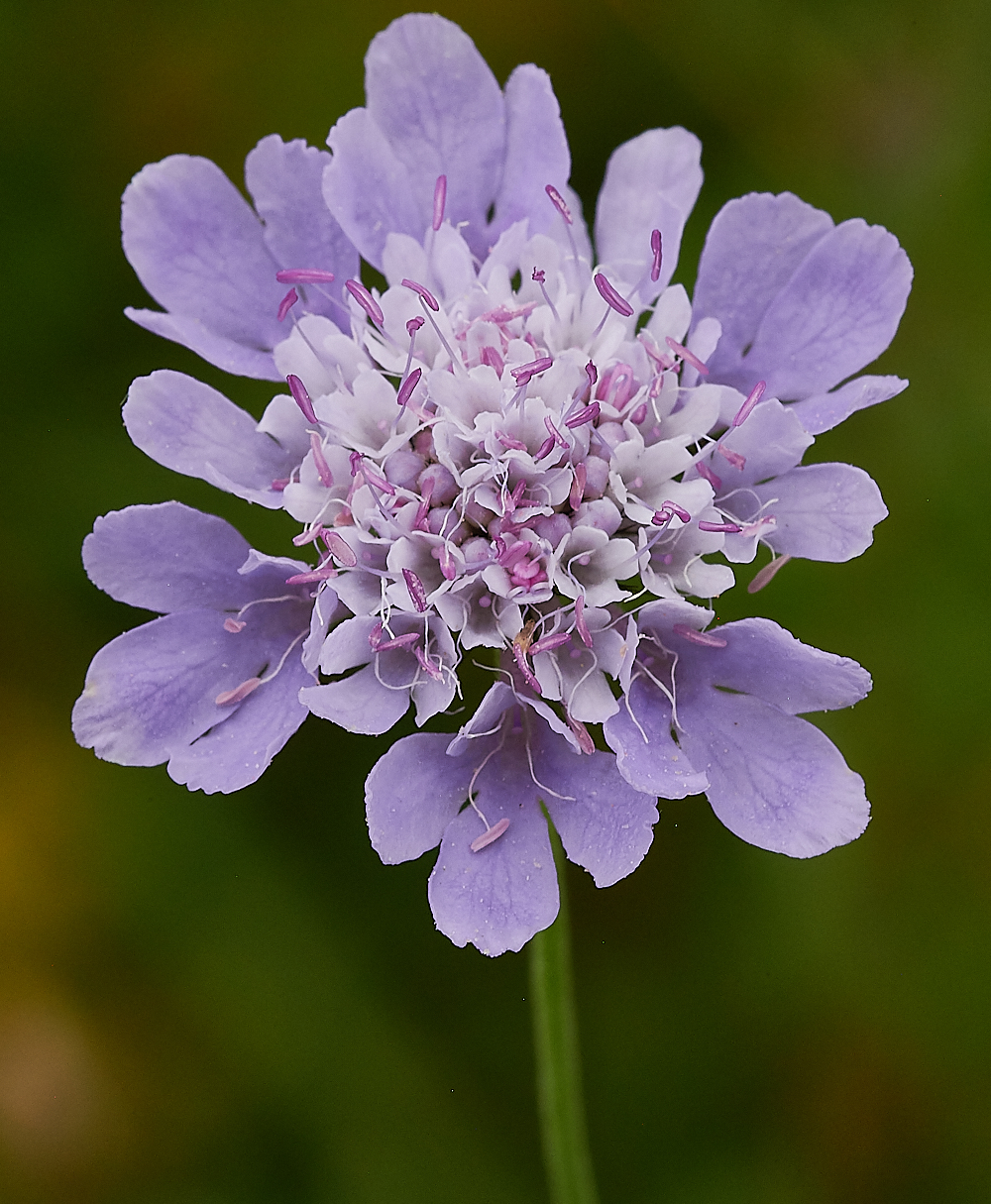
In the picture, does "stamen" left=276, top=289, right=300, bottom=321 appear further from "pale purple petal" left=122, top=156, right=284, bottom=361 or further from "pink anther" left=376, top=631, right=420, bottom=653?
"pink anther" left=376, top=631, right=420, bottom=653

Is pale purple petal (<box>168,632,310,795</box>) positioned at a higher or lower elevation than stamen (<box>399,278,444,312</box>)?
lower

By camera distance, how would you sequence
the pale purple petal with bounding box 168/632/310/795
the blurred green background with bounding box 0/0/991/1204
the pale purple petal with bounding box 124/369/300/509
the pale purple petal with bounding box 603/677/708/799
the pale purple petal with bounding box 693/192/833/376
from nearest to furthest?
the pale purple petal with bounding box 603/677/708/799 < the pale purple petal with bounding box 168/632/310/795 < the pale purple petal with bounding box 124/369/300/509 < the pale purple petal with bounding box 693/192/833/376 < the blurred green background with bounding box 0/0/991/1204

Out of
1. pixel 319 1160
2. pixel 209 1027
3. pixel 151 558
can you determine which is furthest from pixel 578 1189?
pixel 151 558

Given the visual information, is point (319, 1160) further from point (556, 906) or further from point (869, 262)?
point (869, 262)

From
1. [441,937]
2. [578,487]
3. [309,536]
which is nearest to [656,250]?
[578,487]

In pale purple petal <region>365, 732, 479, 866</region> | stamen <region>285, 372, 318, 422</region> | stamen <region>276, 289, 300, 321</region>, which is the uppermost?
stamen <region>276, 289, 300, 321</region>

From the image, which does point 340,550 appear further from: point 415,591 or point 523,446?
point 523,446

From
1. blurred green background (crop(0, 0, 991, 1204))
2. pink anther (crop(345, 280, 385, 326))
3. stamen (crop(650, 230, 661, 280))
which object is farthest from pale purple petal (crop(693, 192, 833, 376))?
blurred green background (crop(0, 0, 991, 1204))
